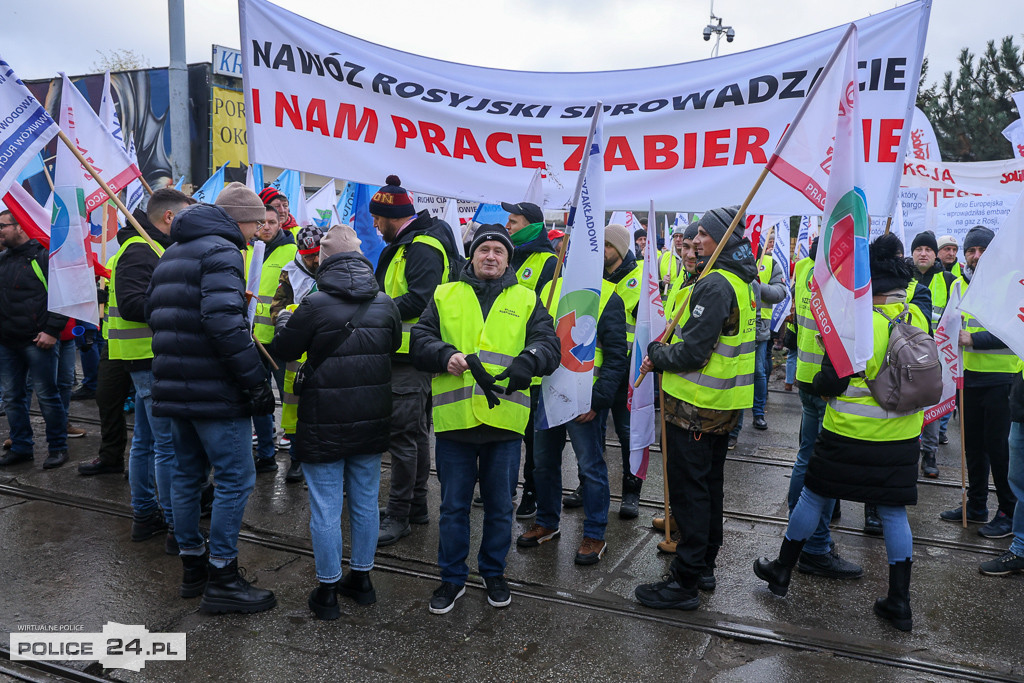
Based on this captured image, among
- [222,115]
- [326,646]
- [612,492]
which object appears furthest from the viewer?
[222,115]

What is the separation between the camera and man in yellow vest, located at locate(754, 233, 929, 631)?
3.97 metres

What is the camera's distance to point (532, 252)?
4910 mm

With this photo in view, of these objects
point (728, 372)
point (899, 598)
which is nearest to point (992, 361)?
point (899, 598)

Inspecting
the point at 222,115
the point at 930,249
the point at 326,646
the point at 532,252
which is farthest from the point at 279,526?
the point at 222,115

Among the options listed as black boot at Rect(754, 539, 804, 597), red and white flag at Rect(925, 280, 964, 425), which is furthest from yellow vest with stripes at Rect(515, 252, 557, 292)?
red and white flag at Rect(925, 280, 964, 425)

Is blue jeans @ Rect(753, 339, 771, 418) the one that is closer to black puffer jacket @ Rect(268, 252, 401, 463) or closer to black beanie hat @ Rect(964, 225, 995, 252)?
black beanie hat @ Rect(964, 225, 995, 252)

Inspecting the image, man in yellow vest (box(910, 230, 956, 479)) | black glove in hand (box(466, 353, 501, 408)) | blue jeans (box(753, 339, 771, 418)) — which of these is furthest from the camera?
blue jeans (box(753, 339, 771, 418))

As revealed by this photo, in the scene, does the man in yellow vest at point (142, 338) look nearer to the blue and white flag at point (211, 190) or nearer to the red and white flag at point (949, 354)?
the blue and white flag at point (211, 190)

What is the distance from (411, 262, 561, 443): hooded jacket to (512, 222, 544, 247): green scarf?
846 millimetres

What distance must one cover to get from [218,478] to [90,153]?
2.60 metres

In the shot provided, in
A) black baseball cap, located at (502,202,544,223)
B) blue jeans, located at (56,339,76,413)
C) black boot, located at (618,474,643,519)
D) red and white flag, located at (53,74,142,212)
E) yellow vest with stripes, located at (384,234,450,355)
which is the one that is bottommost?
black boot, located at (618,474,643,519)

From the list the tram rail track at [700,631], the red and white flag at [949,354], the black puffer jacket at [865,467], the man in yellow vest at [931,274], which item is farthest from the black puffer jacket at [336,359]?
the man in yellow vest at [931,274]

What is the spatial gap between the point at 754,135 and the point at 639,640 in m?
2.68

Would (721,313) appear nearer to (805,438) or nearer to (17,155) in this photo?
(805,438)
